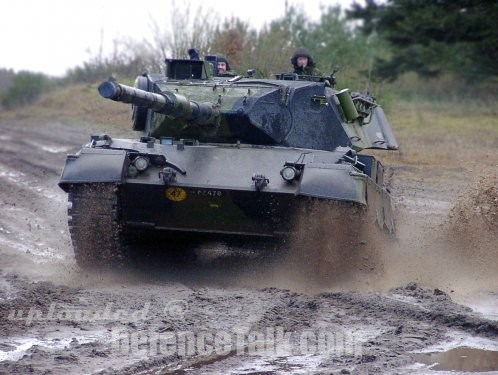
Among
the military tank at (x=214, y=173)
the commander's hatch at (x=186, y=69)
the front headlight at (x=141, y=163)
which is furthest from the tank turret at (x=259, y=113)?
the front headlight at (x=141, y=163)

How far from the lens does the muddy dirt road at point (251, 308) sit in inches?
242

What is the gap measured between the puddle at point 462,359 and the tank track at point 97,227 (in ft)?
11.6

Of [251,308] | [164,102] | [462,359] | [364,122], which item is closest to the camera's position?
[462,359]

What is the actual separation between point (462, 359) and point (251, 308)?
187 cm

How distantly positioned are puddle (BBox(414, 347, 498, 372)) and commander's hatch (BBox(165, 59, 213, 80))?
5285 millimetres

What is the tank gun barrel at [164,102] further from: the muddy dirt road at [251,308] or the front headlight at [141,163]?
the muddy dirt road at [251,308]

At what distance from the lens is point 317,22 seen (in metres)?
32.6

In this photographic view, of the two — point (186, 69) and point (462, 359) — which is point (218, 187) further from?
point (462, 359)

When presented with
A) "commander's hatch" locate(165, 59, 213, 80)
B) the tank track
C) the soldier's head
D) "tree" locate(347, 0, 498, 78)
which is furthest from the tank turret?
"tree" locate(347, 0, 498, 78)

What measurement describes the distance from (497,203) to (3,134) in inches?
563

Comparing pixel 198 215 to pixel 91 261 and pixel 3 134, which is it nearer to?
pixel 91 261

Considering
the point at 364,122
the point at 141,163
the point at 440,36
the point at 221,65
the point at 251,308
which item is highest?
the point at 440,36

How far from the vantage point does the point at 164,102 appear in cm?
875

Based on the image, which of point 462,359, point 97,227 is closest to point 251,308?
point 462,359
